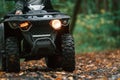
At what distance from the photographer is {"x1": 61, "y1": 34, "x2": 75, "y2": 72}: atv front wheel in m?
11.8

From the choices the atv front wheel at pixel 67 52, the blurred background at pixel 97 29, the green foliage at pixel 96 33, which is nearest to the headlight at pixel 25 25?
the atv front wheel at pixel 67 52

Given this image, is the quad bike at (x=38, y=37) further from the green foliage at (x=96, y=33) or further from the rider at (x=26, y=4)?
the green foliage at (x=96, y=33)

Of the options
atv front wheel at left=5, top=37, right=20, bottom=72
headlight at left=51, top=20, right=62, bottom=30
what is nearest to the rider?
atv front wheel at left=5, top=37, right=20, bottom=72

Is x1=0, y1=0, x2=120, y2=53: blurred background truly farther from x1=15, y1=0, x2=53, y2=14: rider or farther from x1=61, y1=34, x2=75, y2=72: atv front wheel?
x1=61, y1=34, x2=75, y2=72: atv front wheel

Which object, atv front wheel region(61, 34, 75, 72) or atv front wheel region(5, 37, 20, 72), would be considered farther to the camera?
atv front wheel region(61, 34, 75, 72)

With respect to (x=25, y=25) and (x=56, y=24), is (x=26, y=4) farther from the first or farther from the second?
Result: (x=56, y=24)

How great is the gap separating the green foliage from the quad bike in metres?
18.4

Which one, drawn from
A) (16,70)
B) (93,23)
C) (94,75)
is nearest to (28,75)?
(16,70)

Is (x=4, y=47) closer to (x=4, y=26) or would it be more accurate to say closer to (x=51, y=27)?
(x=4, y=26)

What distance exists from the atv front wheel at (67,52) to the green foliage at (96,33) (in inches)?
723

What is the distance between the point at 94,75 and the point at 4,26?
8.20ft

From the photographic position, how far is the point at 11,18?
11.6 metres

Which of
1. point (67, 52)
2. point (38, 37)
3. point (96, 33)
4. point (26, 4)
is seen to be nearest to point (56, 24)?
point (38, 37)

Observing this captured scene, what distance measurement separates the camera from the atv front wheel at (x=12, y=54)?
1169 cm
